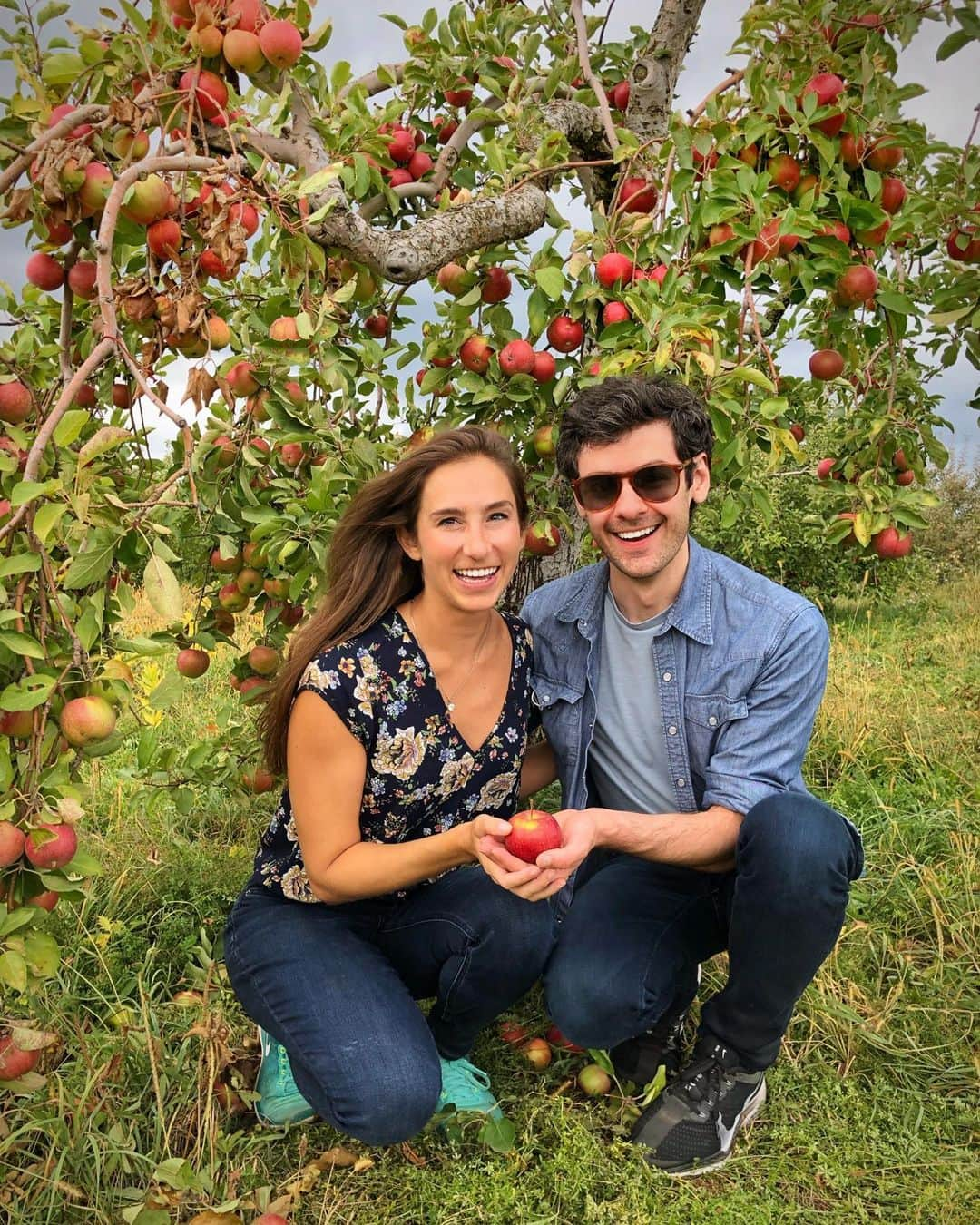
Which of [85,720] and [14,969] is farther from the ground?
[85,720]

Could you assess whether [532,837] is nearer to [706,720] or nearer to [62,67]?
[706,720]

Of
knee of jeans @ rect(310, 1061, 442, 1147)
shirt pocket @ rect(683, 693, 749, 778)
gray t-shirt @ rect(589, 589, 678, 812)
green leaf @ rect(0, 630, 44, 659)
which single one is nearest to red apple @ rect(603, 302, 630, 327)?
gray t-shirt @ rect(589, 589, 678, 812)

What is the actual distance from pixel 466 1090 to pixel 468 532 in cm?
116

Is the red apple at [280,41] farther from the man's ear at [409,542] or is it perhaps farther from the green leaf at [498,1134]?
the green leaf at [498,1134]

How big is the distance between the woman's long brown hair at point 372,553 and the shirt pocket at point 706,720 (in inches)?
21.0

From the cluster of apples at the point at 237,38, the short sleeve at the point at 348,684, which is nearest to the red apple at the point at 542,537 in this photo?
the short sleeve at the point at 348,684

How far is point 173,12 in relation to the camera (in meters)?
1.98

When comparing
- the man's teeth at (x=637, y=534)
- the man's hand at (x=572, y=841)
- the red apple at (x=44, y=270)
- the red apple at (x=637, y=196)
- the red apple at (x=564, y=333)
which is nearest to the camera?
the man's hand at (x=572, y=841)

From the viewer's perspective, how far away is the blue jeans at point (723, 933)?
1828mm

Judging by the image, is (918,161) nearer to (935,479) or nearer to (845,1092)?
(845,1092)

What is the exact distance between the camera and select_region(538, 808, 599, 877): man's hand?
A: 1.68m

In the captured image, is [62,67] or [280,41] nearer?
[62,67]

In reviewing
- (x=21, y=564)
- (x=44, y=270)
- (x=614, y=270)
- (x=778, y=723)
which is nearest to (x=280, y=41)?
(x=44, y=270)

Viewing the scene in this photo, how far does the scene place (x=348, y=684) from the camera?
74.4 inches
